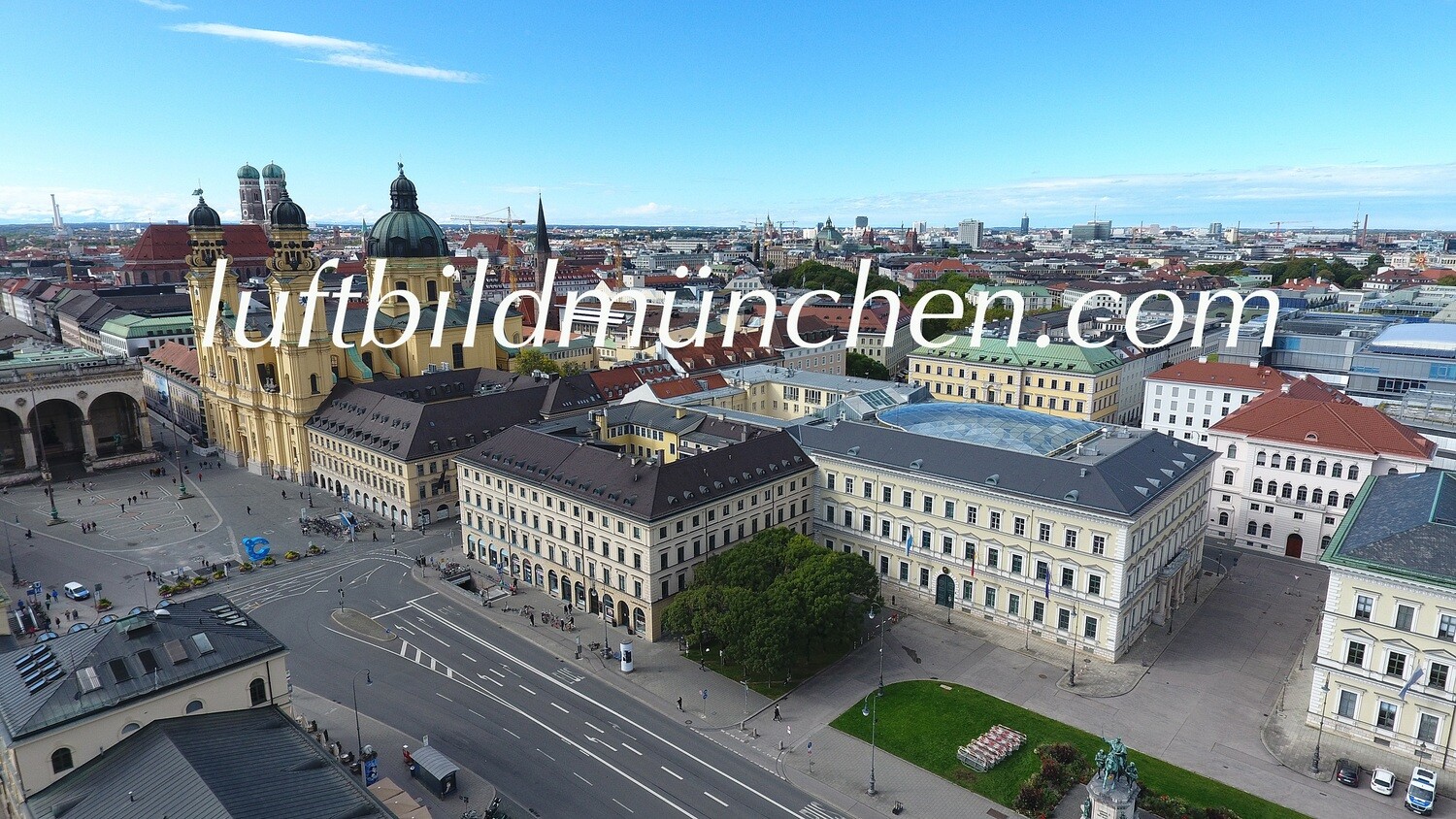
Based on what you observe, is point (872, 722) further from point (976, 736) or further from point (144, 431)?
point (144, 431)

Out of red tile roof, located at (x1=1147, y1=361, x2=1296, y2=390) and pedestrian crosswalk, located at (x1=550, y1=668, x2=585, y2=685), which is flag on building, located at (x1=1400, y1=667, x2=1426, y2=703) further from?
red tile roof, located at (x1=1147, y1=361, x2=1296, y2=390)

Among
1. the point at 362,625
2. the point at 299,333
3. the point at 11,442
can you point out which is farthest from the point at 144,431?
the point at 362,625

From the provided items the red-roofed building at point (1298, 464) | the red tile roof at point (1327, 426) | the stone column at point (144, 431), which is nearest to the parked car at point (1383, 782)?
the red-roofed building at point (1298, 464)

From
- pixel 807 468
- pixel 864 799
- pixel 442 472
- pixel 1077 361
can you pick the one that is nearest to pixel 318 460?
pixel 442 472

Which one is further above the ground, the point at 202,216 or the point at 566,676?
the point at 202,216

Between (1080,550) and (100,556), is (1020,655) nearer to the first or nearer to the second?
(1080,550)

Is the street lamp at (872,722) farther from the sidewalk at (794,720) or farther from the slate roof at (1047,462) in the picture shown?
the slate roof at (1047,462)
